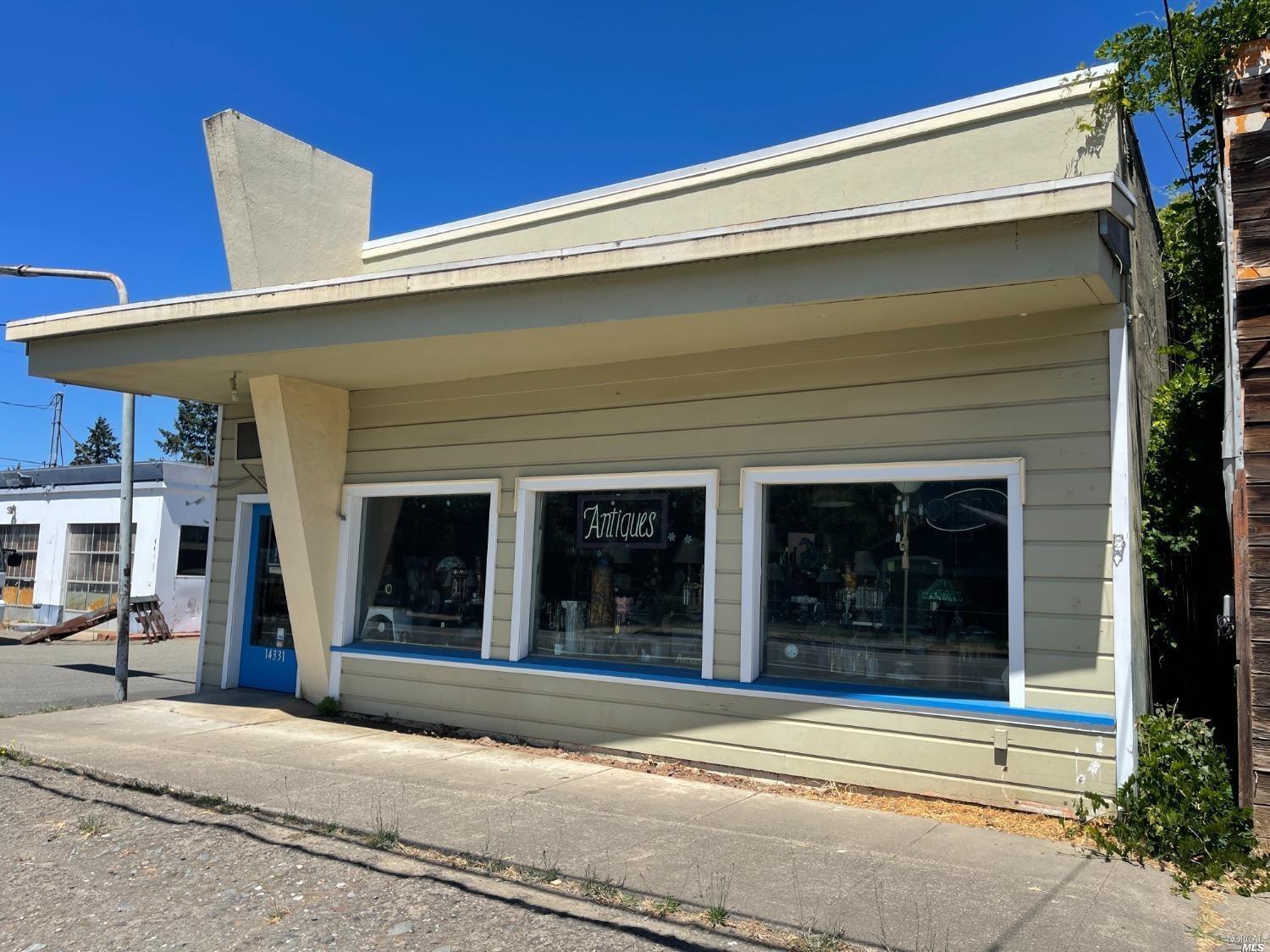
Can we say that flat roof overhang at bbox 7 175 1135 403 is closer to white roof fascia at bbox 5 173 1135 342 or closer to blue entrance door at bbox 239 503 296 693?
white roof fascia at bbox 5 173 1135 342

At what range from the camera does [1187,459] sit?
6812mm

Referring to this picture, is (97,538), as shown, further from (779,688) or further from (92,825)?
(779,688)

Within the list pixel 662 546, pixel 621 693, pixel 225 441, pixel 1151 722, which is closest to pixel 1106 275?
→ pixel 1151 722

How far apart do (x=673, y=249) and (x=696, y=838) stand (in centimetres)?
374

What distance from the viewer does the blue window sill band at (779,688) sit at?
598 cm

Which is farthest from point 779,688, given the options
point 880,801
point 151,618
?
point 151,618

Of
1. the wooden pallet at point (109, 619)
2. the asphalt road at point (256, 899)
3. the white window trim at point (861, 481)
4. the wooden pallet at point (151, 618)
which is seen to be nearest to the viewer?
the asphalt road at point (256, 899)

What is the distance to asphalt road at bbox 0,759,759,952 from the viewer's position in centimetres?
411

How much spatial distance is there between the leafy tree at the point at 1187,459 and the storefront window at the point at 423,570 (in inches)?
220

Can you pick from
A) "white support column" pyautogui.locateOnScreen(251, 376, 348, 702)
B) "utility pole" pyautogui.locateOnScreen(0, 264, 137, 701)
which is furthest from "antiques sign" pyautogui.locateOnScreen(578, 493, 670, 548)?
"utility pole" pyautogui.locateOnScreen(0, 264, 137, 701)

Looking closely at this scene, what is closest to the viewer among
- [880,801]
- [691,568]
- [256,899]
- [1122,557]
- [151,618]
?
[256,899]

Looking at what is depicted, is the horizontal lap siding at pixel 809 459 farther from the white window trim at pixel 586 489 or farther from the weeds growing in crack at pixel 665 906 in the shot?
the weeds growing in crack at pixel 665 906

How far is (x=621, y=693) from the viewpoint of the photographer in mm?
7672

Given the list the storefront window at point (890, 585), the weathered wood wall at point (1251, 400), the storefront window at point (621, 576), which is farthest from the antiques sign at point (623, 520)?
the weathered wood wall at point (1251, 400)
